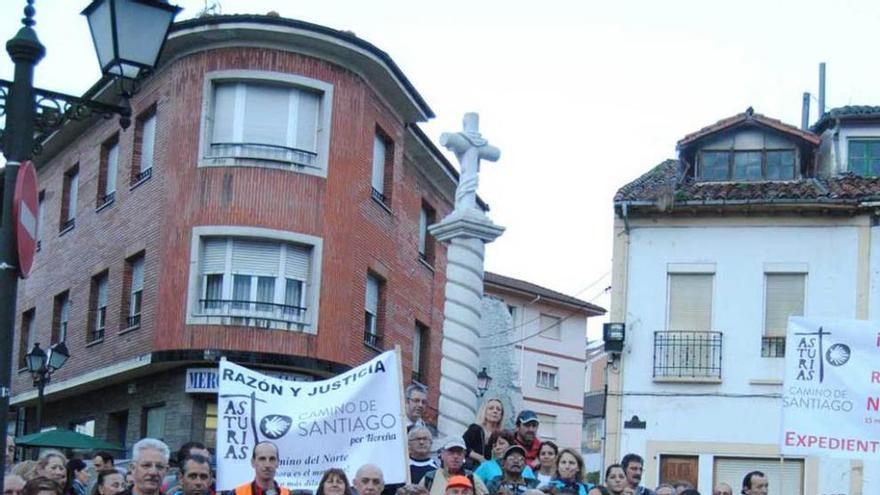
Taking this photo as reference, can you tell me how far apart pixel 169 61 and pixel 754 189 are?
11230 millimetres

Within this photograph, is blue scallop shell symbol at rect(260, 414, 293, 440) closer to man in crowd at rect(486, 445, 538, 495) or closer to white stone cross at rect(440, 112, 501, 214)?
man in crowd at rect(486, 445, 538, 495)

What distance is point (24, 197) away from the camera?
8.05m

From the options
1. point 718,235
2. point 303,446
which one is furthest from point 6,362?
point 718,235

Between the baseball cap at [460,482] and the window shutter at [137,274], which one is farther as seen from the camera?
the window shutter at [137,274]

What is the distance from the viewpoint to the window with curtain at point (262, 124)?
28156 mm

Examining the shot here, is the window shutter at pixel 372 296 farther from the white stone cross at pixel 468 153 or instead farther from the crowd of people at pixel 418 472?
the crowd of people at pixel 418 472

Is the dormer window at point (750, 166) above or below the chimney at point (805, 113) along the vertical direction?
below

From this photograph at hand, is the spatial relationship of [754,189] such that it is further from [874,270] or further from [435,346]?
[435,346]

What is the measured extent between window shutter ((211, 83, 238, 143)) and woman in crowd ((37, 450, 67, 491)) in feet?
55.3

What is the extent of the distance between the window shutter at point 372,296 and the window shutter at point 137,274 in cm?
417

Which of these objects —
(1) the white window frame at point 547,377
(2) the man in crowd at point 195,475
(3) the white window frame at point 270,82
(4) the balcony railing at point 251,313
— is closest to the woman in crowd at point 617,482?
(2) the man in crowd at point 195,475

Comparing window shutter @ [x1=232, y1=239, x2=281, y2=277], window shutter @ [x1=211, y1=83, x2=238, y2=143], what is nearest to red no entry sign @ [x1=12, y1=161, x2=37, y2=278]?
window shutter @ [x1=232, y1=239, x2=281, y2=277]

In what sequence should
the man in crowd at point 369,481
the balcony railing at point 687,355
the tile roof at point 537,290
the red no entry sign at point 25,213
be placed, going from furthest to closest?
the tile roof at point 537,290 → the balcony railing at point 687,355 → the man in crowd at point 369,481 → the red no entry sign at point 25,213

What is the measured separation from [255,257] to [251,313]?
1024 mm
